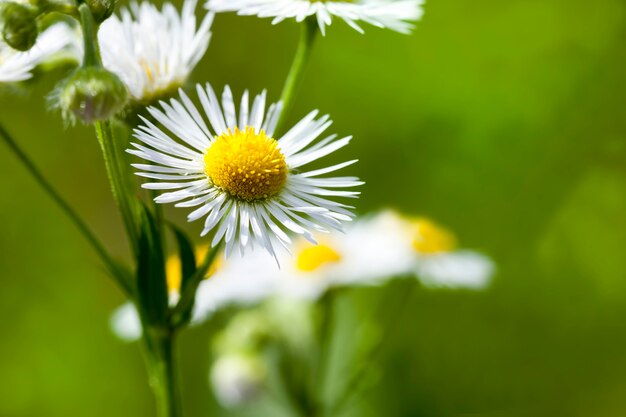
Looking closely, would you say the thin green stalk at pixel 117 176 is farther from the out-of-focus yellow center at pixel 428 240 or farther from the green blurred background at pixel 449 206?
the green blurred background at pixel 449 206

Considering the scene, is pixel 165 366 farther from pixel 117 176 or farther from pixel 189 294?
pixel 117 176

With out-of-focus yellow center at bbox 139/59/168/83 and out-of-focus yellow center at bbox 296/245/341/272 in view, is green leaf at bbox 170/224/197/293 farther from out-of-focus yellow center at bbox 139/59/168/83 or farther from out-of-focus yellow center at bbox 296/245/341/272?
out-of-focus yellow center at bbox 296/245/341/272

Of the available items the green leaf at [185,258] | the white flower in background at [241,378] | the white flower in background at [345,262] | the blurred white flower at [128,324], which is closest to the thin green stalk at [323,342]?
the white flower in background at [345,262]

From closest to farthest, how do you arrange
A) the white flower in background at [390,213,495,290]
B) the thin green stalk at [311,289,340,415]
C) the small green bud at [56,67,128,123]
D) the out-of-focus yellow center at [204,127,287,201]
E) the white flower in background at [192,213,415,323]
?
the small green bud at [56,67,128,123] → the out-of-focus yellow center at [204,127,287,201] → the thin green stalk at [311,289,340,415] → the white flower in background at [192,213,415,323] → the white flower in background at [390,213,495,290]

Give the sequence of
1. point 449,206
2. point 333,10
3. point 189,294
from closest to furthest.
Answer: point 189,294
point 333,10
point 449,206

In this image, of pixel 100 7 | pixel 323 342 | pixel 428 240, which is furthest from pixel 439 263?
pixel 100 7

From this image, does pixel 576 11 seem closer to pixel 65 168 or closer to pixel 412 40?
pixel 412 40

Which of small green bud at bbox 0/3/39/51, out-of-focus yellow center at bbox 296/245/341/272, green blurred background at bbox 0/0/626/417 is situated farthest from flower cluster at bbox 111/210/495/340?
small green bud at bbox 0/3/39/51
